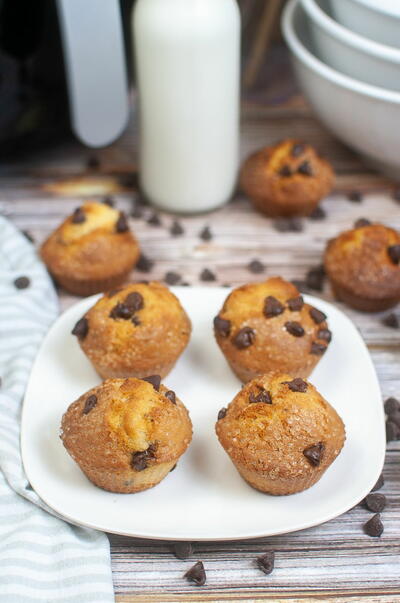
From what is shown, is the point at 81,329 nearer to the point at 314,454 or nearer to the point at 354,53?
the point at 314,454

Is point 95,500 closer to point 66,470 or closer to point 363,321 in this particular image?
point 66,470

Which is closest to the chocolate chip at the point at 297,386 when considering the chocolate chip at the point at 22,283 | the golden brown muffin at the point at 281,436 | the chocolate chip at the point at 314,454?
the golden brown muffin at the point at 281,436

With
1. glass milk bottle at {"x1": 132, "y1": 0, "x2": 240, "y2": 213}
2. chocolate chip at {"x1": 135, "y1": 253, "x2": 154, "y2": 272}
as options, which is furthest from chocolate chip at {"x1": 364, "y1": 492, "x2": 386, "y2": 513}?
glass milk bottle at {"x1": 132, "y1": 0, "x2": 240, "y2": 213}

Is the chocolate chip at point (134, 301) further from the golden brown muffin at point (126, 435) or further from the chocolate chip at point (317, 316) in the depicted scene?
the chocolate chip at point (317, 316)

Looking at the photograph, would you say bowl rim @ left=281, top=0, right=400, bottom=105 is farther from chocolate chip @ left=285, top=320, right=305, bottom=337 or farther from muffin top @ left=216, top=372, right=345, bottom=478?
muffin top @ left=216, top=372, right=345, bottom=478

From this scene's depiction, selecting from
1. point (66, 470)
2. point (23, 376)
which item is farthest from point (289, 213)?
point (66, 470)

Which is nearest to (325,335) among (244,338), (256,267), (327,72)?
(244,338)
